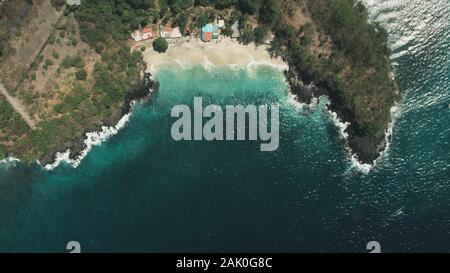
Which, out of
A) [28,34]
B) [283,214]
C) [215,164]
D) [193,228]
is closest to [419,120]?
[283,214]

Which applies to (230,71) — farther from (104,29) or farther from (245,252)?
(245,252)

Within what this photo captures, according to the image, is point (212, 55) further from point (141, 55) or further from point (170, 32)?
point (141, 55)

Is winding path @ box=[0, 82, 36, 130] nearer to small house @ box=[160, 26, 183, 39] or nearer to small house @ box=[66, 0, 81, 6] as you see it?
small house @ box=[66, 0, 81, 6]

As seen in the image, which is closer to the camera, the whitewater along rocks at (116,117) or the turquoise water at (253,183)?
the turquoise water at (253,183)

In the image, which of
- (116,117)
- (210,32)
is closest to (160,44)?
(210,32)

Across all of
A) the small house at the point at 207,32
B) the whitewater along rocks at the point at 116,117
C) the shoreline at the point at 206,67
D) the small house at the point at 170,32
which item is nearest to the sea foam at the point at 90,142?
the shoreline at the point at 206,67

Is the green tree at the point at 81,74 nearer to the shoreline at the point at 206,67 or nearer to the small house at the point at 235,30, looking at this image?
the shoreline at the point at 206,67
